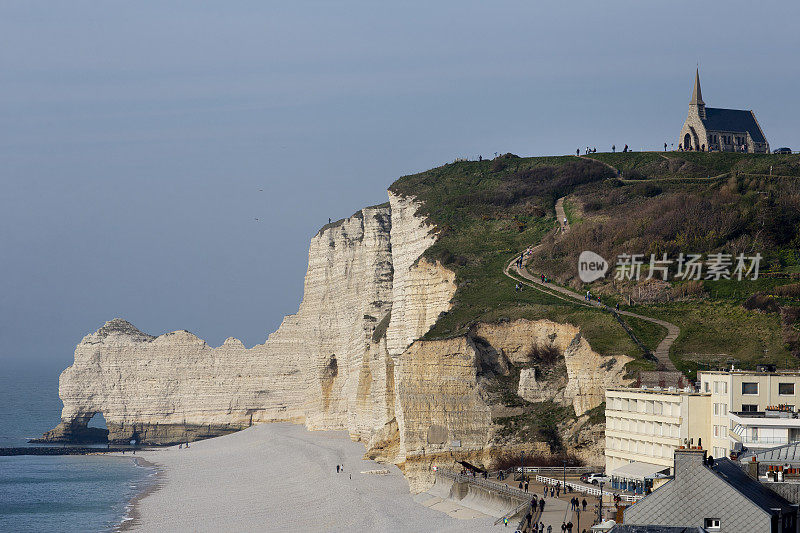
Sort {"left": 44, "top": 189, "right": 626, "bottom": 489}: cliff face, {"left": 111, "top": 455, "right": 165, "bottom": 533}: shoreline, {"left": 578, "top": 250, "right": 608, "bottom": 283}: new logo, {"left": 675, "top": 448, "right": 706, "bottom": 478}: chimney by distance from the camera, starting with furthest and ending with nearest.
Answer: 1. {"left": 578, "top": 250, "right": 608, "bottom": 283}: new logo
2. {"left": 44, "top": 189, "right": 626, "bottom": 489}: cliff face
3. {"left": 111, "top": 455, "right": 165, "bottom": 533}: shoreline
4. {"left": 675, "top": 448, "right": 706, "bottom": 478}: chimney

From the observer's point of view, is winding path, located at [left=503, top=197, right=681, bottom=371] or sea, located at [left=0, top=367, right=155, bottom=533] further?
sea, located at [left=0, top=367, right=155, bottom=533]

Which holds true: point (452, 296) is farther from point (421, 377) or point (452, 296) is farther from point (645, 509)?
point (645, 509)

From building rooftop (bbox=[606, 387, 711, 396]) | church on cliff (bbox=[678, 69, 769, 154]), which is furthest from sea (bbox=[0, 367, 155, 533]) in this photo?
church on cliff (bbox=[678, 69, 769, 154])

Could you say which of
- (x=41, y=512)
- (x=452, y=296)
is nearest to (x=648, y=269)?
(x=452, y=296)

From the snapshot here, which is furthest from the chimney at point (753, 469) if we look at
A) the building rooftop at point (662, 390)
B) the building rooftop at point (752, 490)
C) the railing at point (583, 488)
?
the building rooftop at point (662, 390)

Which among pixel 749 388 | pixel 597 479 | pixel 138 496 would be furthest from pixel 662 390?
pixel 138 496

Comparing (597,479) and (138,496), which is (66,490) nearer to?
(138,496)

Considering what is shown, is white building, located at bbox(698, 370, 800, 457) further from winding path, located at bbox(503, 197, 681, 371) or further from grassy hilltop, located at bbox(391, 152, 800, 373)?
winding path, located at bbox(503, 197, 681, 371)
